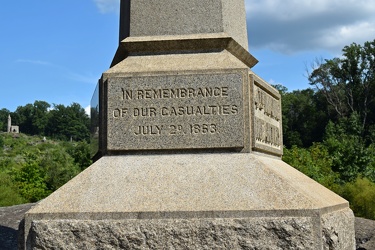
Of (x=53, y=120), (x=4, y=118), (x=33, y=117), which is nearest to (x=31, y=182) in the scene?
(x=53, y=120)

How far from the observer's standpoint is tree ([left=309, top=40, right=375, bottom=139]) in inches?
2231

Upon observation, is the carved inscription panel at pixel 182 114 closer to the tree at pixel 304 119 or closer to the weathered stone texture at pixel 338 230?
the weathered stone texture at pixel 338 230

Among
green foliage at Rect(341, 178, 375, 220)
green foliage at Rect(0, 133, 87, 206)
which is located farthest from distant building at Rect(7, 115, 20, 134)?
green foliage at Rect(341, 178, 375, 220)

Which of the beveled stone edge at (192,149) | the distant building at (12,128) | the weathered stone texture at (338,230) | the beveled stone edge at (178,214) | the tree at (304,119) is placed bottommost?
the weathered stone texture at (338,230)

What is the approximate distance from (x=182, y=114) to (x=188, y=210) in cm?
95

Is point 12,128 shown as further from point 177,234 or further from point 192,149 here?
point 177,234

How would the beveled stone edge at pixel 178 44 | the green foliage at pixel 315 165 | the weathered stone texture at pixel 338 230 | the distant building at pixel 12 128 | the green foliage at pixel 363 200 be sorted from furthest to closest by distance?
the distant building at pixel 12 128
the green foliage at pixel 315 165
the green foliage at pixel 363 200
the beveled stone edge at pixel 178 44
the weathered stone texture at pixel 338 230

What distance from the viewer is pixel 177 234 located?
4.59m

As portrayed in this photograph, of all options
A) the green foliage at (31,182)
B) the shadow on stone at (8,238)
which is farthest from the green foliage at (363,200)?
the green foliage at (31,182)

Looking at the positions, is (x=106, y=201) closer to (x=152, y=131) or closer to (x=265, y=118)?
(x=152, y=131)

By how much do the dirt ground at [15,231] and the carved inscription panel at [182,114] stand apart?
4.50 meters

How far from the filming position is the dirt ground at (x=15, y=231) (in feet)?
29.7

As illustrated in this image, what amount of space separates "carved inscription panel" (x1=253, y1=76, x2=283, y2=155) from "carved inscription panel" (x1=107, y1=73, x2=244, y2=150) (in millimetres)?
253

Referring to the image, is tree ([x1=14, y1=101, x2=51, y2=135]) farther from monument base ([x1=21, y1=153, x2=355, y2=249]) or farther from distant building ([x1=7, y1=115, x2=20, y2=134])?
monument base ([x1=21, y1=153, x2=355, y2=249])
